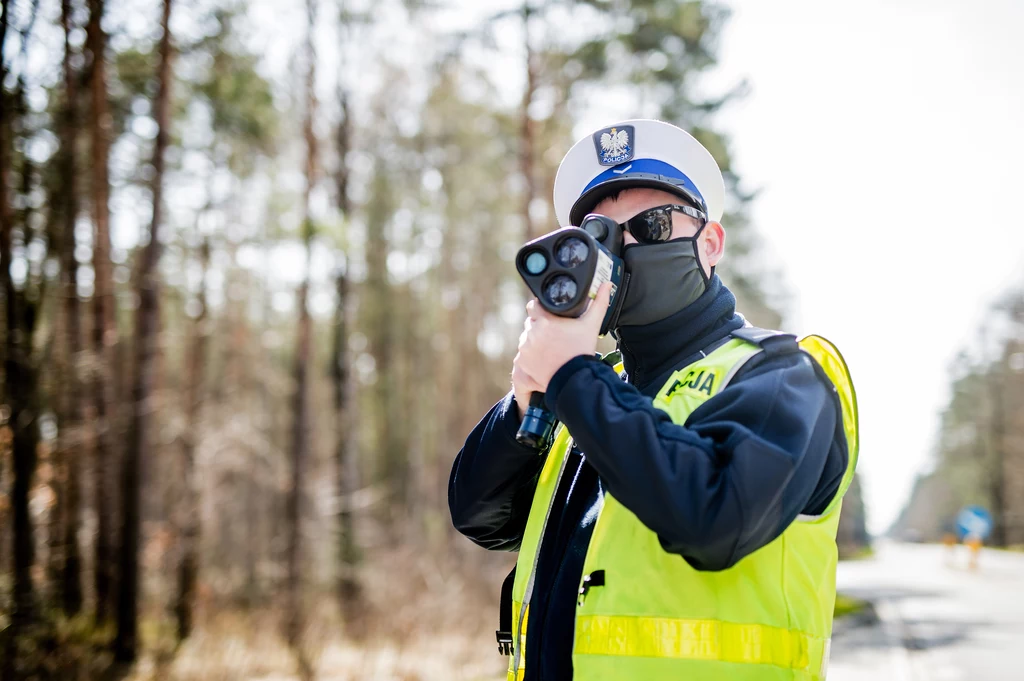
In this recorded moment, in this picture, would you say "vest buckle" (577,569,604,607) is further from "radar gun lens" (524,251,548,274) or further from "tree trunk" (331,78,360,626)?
"tree trunk" (331,78,360,626)

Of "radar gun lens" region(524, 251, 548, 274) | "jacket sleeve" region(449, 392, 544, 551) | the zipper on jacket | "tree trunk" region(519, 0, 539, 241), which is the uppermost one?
"tree trunk" region(519, 0, 539, 241)

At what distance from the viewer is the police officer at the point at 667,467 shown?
51.0 inches

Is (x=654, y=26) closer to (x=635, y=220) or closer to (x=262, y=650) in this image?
(x=262, y=650)

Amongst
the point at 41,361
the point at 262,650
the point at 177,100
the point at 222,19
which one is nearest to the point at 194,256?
the point at 177,100

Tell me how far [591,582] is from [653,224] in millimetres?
718

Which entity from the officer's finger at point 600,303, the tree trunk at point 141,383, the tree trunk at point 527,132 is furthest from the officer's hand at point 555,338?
the tree trunk at point 527,132

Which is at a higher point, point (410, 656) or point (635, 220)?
point (635, 220)

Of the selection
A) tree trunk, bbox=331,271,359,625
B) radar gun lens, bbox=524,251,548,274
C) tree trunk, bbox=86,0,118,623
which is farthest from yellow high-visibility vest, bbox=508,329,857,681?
tree trunk, bbox=331,271,359,625

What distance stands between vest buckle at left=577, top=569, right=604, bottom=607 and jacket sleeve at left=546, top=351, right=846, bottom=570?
20 cm

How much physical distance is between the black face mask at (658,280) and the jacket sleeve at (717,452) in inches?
11.0

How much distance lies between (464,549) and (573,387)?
694 inches

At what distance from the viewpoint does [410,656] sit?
424 inches

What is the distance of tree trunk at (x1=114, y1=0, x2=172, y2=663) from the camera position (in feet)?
31.6

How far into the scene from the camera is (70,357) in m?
8.88
